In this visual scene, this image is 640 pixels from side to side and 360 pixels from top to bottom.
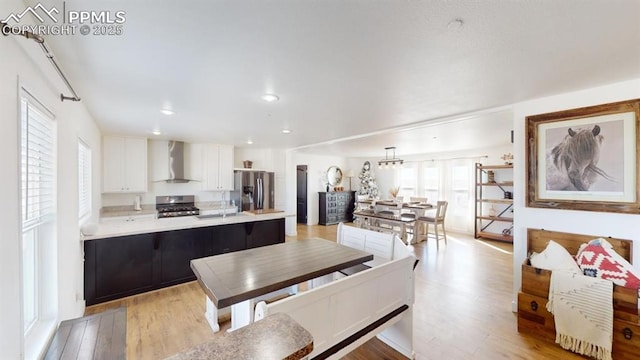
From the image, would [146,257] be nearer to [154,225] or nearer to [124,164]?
[154,225]

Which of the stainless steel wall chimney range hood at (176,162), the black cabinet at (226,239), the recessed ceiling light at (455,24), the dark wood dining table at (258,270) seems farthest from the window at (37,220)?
the stainless steel wall chimney range hood at (176,162)

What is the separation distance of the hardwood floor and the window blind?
4.66 feet

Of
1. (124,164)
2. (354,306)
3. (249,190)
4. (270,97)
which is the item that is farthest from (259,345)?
(249,190)

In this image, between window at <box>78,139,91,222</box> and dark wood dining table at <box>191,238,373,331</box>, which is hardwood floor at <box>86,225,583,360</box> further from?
window at <box>78,139,91,222</box>

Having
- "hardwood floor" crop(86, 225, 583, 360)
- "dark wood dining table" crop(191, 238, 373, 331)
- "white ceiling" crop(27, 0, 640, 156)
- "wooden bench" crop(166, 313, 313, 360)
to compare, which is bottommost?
"hardwood floor" crop(86, 225, 583, 360)

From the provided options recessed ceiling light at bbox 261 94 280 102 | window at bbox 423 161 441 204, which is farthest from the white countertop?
window at bbox 423 161 441 204

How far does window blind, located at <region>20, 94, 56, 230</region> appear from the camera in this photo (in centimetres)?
134

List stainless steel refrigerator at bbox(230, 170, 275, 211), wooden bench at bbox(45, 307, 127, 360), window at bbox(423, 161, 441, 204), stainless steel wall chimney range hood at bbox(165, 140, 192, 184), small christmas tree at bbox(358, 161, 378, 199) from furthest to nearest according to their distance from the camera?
small christmas tree at bbox(358, 161, 378, 199)
window at bbox(423, 161, 441, 204)
stainless steel refrigerator at bbox(230, 170, 275, 211)
stainless steel wall chimney range hood at bbox(165, 140, 192, 184)
wooden bench at bbox(45, 307, 127, 360)

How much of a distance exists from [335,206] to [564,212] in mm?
5966

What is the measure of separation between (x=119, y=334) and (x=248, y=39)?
2178 millimetres

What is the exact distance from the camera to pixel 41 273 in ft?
5.72

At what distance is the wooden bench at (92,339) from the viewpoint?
1.51m

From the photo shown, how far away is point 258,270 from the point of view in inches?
78.6

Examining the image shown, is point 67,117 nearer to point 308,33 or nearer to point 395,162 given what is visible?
point 308,33
